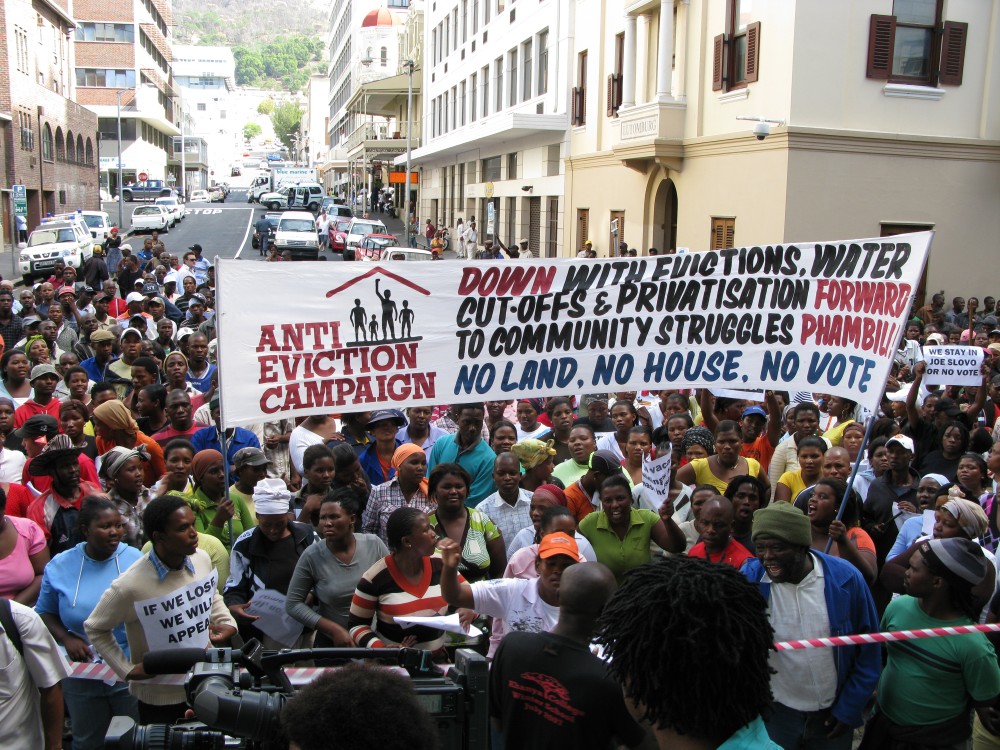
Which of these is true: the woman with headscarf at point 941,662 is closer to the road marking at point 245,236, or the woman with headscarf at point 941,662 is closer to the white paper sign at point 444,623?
the white paper sign at point 444,623

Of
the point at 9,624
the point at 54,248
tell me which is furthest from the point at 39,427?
the point at 54,248

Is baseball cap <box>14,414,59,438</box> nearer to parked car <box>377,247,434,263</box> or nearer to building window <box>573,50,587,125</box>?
parked car <box>377,247,434,263</box>

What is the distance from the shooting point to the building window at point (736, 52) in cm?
1997

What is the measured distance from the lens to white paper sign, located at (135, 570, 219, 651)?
15.2 feet

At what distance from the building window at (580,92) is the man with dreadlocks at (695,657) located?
27.8 meters

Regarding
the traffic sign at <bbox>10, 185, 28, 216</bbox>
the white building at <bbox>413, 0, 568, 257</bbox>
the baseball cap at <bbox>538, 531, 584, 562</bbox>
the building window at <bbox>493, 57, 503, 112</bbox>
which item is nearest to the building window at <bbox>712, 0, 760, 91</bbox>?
the white building at <bbox>413, 0, 568, 257</bbox>

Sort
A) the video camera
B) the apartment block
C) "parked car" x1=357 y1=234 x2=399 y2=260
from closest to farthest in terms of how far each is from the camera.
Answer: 1. the video camera
2. "parked car" x1=357 y1=234 x2=399 y2=260
3. the apartment block

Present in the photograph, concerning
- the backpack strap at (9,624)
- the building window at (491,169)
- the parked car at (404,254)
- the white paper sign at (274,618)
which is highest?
the building window at (491,169)

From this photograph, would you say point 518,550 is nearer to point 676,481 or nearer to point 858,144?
point 676,481

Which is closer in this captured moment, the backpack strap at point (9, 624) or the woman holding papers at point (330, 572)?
the backpack strap at point (9, 624)

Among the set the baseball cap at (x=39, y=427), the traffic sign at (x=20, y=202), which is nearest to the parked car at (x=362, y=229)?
the traffic sign at (x=20, y=202)

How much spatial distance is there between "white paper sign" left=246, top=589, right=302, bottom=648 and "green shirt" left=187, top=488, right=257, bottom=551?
74cm

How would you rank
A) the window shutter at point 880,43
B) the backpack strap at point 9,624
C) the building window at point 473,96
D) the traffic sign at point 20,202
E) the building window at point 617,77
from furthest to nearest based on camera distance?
the building window at point 473,96 < the traffic sign at point 20,202 < the building window at point 617,77 < the window shutter at point 880,43 < the backpack strap at point 9,624

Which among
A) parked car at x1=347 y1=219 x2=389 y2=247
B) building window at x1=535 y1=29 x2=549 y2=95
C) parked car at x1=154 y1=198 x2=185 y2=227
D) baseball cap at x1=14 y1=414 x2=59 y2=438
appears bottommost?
baseball cap at x1=14 y1=414 x2=59 y2=438
